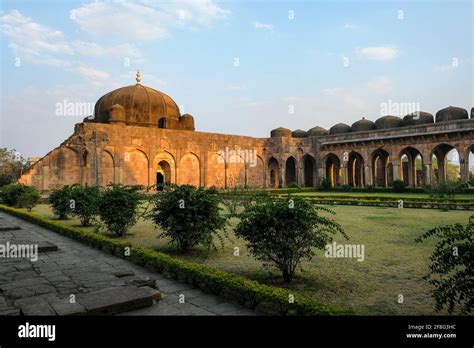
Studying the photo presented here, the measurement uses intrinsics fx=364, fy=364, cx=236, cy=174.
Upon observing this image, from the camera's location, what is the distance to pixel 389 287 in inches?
184

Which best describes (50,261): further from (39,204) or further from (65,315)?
(39,204)

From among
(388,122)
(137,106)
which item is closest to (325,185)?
(388,122)

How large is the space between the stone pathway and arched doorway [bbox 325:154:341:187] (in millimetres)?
31903

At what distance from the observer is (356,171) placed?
1485 inches

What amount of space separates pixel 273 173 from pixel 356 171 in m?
8.75

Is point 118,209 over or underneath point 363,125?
underneath

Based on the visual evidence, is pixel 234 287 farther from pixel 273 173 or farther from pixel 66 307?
pixel 273 173

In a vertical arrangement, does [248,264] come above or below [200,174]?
below

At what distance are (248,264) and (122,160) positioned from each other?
2232cm

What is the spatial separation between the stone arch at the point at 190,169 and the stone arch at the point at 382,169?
15273mm

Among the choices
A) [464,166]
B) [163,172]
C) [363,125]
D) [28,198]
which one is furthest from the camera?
[363,125]

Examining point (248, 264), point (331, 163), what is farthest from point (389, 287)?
point (331, 163)

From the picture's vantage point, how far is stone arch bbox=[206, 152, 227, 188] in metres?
31.5

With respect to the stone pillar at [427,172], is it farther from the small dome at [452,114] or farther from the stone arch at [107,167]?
the stone arch at [107,167]
